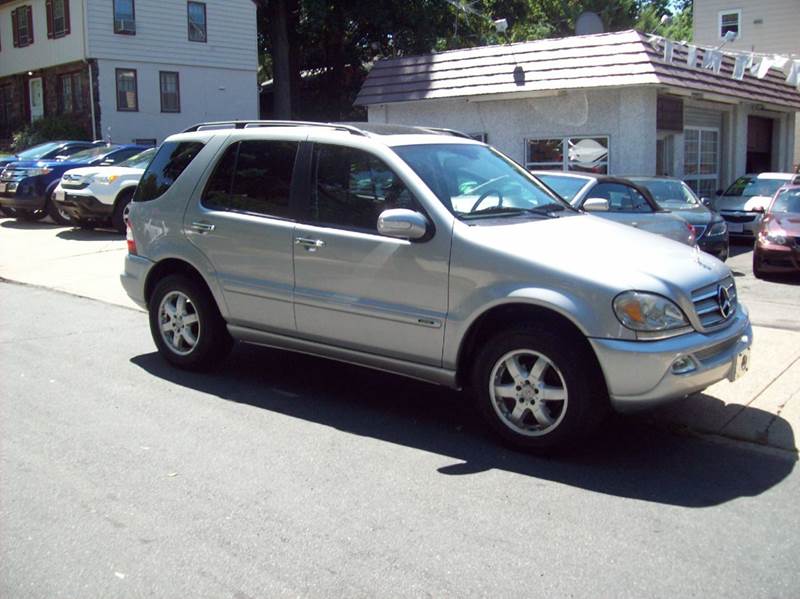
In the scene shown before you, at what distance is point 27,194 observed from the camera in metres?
17.0

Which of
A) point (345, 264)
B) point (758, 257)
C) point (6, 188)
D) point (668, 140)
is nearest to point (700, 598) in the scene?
point (345, 264)

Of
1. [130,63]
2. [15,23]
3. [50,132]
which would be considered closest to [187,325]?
[50,132]

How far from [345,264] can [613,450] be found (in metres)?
2.04

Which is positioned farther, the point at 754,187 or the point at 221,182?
the point at 754,187

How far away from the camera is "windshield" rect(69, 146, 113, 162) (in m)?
17.4

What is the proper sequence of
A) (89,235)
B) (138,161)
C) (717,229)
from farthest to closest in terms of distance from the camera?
(138,161) < (89,235) < (717,229)

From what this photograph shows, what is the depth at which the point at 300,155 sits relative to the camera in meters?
5.97

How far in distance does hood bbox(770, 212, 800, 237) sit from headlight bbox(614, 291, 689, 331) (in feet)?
27.9

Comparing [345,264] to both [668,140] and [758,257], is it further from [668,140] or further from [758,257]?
[668,140]

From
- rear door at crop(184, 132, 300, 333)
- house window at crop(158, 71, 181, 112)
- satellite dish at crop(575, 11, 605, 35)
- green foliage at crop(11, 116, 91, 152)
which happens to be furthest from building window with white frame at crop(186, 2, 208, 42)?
rear door at crop(184, 132, 300, 333)

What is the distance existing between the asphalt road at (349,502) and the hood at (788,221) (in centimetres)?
787

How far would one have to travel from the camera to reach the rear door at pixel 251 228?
19.5 feet

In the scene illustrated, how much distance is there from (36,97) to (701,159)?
24.7 m

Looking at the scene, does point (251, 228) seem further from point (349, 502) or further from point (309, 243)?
point (349, 502)
